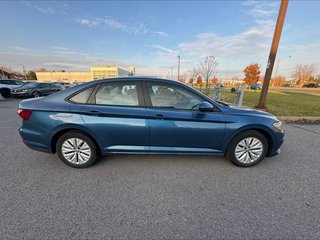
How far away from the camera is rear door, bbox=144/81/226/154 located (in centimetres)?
282

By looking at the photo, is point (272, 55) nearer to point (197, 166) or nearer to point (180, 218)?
point (197, 166)

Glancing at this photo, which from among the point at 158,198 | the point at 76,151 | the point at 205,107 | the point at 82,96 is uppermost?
the point at 82,96

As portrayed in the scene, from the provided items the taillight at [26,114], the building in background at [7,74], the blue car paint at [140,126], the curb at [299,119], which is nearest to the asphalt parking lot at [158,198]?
the blue car paint at [140,126]

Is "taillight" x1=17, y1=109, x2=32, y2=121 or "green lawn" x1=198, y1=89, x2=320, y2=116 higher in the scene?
"taillight" x1=17, y1=109, x2=32, y2=121

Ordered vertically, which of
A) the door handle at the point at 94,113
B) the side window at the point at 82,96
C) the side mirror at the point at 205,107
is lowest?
the door handle at the point at 94,113

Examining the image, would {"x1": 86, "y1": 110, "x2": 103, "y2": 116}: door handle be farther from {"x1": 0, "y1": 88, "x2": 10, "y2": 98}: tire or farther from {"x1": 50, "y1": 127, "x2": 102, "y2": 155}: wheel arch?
{"x1": 0, "y1": 88, "x2": 10, "y2": 98}: tire

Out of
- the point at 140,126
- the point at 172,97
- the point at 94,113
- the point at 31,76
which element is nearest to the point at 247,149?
the point at 172,97

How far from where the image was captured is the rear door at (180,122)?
2.82 meters

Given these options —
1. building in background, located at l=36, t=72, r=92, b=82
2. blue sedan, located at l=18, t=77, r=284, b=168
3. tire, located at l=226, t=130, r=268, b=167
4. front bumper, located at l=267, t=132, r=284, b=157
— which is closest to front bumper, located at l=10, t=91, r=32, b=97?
blue sedan, located at l=18, t=77, r=284, b=168

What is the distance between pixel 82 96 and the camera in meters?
2.91

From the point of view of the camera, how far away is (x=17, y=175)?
2.80 metres

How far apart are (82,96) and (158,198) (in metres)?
2.08

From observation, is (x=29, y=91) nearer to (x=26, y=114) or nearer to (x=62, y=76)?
(x=26, y=114)

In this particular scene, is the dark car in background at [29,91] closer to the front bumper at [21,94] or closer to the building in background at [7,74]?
the front bumper at [21,94]
